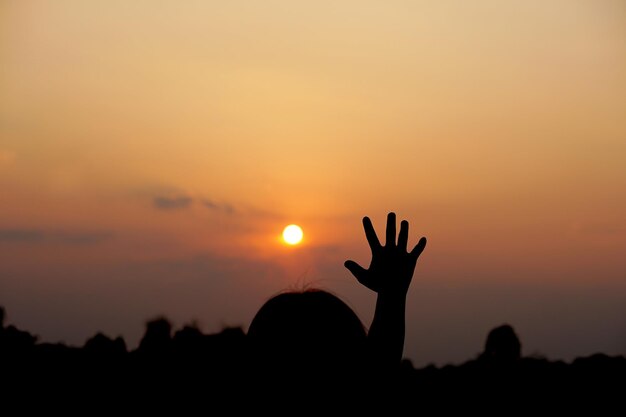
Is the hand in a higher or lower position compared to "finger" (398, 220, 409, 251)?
lower

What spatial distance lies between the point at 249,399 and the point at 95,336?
3.76 meters

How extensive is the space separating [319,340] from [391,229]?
2.20 feet

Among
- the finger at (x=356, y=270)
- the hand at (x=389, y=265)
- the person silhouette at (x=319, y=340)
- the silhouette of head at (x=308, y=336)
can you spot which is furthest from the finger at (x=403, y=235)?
the silhouette of head at (x=308, y=336)

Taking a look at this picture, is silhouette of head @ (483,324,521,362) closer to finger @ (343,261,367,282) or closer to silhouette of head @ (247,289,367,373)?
finger @ (343,261,367,282)

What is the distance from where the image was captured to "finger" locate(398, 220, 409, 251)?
2.99 meters

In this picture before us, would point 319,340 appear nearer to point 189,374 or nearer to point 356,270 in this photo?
point 356,270

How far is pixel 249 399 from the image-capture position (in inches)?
98.3

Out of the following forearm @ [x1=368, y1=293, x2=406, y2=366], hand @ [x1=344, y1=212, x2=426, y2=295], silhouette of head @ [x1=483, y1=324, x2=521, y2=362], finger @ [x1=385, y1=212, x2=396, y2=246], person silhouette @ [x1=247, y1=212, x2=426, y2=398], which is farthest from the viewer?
silhouette of head @ [x1=483, y1=324, x2=521, y2=362]

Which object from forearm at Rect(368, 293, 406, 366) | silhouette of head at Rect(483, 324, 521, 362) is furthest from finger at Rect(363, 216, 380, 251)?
silhouette of head at Rect(483, 324, 521, 362)

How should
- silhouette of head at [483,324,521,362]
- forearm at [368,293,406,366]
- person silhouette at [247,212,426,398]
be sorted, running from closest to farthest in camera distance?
1. person silhouette at [247,212,426,398]
2. forearm at [368,293,406,366]
3. silhouette of head at [483,324,521,362]

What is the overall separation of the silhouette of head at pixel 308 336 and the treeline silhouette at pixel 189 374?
6.49ft

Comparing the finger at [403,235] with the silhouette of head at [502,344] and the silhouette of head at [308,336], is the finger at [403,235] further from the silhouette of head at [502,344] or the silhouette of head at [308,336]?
the silhouette of head at [502,344]

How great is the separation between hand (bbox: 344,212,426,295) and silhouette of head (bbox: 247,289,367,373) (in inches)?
12.1

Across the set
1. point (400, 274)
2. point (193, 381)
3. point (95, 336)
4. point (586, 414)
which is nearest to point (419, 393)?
point (586, 414)
